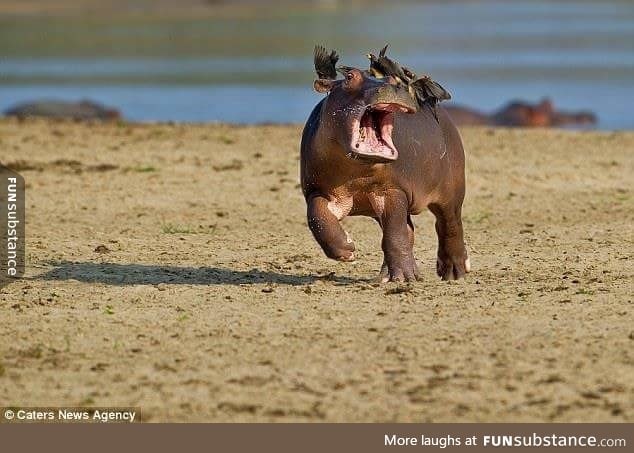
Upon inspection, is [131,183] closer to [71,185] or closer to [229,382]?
[71,185]

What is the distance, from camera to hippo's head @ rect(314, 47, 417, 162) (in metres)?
6.43

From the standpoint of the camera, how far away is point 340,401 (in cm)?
493

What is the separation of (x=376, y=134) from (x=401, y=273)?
690mm

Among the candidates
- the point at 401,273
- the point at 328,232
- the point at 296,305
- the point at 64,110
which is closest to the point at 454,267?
the point at 401,273

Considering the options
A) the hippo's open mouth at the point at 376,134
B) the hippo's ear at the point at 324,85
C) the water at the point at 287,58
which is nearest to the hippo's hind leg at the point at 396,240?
the hippo's open mouth at the point at 376,134

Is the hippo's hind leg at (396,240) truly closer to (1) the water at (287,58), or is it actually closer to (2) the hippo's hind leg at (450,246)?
(2) the hippo's hind leg at (450,246)

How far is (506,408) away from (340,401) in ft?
1.81

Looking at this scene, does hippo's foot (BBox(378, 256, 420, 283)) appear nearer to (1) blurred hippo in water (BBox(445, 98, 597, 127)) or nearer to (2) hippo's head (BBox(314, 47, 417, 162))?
(2) hippo's head (BBox(314, 47, 417, 162))

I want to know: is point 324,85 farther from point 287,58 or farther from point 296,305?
point 287,58

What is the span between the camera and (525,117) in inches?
694

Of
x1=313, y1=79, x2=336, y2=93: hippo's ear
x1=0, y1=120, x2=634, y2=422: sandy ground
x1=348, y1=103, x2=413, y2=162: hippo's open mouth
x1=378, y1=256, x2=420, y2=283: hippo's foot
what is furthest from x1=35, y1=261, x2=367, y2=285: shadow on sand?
x1=313, y1=79, x2=336, y2=93: hippo's ear

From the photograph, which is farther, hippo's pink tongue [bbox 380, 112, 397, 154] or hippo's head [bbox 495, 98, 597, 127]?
hippo's head [bbox 495, 98, 597, 127]

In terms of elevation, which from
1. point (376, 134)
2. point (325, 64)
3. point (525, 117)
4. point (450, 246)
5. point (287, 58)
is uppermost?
point (287, 58)
